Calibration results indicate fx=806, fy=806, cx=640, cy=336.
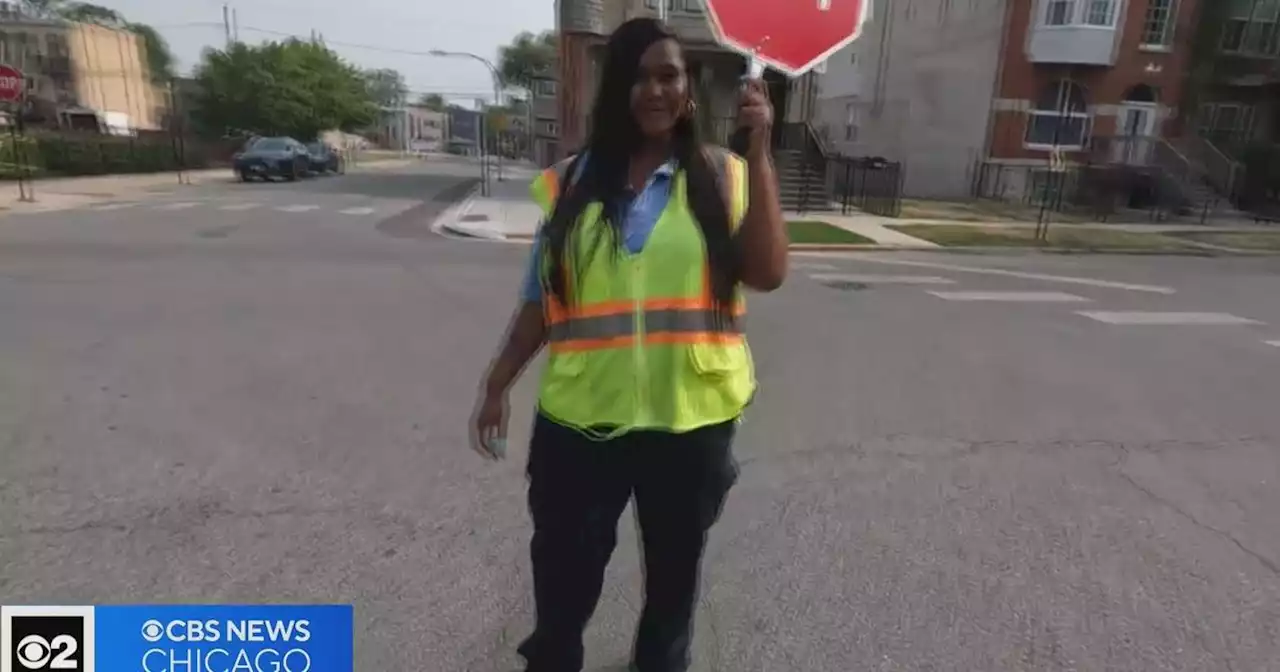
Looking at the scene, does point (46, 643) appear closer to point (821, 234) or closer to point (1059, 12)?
point (821, 234)

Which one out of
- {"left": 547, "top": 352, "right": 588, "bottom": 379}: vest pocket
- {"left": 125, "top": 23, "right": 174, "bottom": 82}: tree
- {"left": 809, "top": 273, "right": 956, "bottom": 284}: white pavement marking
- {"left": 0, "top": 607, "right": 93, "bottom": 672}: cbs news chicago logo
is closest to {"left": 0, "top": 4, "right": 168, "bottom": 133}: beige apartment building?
{"left": 125, "top": 23, "right": 174, "bottom": 82}: tree

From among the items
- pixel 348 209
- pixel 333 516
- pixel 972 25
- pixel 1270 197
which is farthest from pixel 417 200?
pixel 1270 197

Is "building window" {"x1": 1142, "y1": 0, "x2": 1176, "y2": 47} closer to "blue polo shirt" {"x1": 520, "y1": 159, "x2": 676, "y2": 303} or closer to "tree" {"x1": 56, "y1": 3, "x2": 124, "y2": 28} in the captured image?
"blue polo shirt" {"x1": 520, "y1": 159, "x2": 676, "y2": 303}

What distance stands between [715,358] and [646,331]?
0.19 metres

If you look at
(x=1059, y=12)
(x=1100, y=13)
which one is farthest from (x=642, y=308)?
(x=1100, y=13)

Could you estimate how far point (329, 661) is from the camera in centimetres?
241

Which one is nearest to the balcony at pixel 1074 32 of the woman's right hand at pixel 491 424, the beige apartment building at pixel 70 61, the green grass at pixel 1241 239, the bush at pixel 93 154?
the green grass at pixel 1241 239

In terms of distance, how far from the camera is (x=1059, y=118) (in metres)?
25.7

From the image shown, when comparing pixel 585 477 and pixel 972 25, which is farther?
pixel 972 25

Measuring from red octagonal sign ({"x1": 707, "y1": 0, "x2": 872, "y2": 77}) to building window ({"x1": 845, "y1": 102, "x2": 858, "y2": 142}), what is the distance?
99.2 ft

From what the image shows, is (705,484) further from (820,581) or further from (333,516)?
(333,516)

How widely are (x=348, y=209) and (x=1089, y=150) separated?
2224 centimetres

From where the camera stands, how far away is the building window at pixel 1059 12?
24.3 meters

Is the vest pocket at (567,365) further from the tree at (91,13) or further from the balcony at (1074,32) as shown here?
the tree at (91,13)
